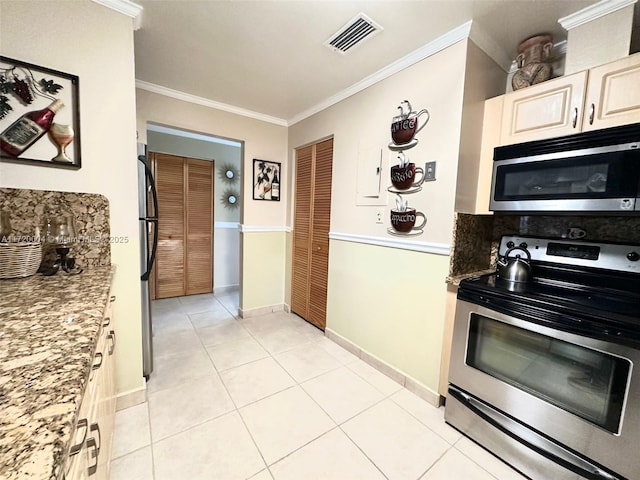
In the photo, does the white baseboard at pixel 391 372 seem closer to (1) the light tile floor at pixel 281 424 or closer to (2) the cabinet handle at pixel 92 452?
(1) the light tile floor at pixel 281 424

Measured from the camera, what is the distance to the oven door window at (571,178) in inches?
49.7

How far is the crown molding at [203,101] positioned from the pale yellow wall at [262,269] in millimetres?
1350

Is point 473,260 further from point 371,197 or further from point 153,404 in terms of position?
point 153,404

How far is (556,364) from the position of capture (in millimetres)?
1300

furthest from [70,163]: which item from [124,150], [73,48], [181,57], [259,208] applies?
[259,208]

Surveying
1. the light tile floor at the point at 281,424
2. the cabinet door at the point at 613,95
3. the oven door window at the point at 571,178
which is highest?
the cabinet door at the point at 613,95

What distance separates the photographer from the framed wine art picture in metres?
1.28

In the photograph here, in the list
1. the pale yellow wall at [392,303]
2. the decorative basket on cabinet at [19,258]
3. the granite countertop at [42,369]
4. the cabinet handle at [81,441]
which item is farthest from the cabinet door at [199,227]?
the cabinet handle at [81,441]

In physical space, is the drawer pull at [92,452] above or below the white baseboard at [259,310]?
above

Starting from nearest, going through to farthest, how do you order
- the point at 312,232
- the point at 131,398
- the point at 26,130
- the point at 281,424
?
the point at 26,130, the point at 281,424, the point at 131,398, the point at 312,232

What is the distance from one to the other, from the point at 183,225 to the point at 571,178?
412 cm

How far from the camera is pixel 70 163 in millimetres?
1428

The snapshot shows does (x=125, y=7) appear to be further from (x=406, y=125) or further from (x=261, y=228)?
(x=261, y=228)

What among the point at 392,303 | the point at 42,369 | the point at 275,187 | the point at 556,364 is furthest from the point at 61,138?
the point at 556,364
